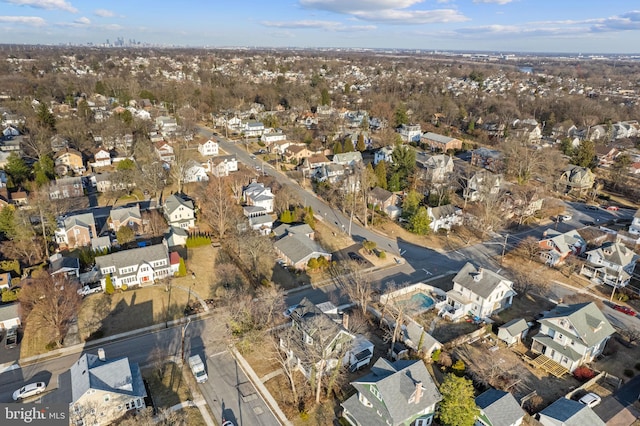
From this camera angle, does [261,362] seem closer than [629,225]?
Yes

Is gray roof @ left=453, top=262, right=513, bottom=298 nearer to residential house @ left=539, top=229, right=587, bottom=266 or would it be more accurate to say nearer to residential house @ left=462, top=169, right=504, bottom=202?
residential house @ left=539, top=229, right=587, bottom=266

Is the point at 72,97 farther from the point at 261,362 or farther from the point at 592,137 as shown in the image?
the point at 592,137

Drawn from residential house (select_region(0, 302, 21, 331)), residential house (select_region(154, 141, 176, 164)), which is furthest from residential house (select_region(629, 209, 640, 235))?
residential house (select_region(154, 141, 176, 164))

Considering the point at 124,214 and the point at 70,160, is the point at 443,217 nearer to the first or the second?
the point at 124,214

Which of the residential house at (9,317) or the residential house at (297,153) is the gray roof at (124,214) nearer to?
the residential house at (9,317)

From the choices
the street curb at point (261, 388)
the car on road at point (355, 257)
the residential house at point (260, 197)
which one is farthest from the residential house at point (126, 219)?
the car on road at point (355, 257)

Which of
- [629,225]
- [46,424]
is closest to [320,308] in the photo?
[46,424]

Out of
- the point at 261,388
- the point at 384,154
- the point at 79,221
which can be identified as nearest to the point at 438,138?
the point at 384,154
